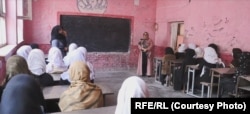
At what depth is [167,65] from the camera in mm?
6180

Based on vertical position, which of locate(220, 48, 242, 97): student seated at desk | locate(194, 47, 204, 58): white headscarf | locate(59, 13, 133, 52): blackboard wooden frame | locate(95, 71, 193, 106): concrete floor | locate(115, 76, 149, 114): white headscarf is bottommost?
locate(95, 71, 193, 106): concrete floor

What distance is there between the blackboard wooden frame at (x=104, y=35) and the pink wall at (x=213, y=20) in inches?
53.1

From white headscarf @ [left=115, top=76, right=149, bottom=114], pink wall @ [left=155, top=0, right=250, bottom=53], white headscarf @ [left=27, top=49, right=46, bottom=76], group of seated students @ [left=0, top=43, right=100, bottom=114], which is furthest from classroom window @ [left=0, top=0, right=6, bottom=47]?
pink wall @ [left=155, top=0, right=250, bottom=53]

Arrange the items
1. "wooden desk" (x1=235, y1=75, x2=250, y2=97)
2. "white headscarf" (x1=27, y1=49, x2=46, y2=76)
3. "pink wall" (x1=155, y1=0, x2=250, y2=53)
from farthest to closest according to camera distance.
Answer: "pink wall" (x1=155, y1=0, x2=250, y2=53) → "wooden desk" (x1=235, y1=75, x2=250, y2=97) → "white headscarf" (x1=27, y1=49, x2=46, y2=76)

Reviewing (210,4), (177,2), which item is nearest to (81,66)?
(210,4)

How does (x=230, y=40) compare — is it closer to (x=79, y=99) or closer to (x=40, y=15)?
(x=79, y=99)

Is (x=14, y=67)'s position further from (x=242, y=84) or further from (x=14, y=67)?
(x=242, y=84)

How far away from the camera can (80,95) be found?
241cm

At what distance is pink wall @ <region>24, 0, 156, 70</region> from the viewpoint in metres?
7.38

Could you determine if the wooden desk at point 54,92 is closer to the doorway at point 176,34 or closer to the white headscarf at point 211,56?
the white headscarf at point 211,56

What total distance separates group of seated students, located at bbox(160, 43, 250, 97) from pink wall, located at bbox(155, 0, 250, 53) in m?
0.26

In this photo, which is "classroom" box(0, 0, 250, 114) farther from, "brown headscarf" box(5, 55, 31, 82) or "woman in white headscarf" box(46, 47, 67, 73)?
"brown headscarf" box(5, 55, 31, 82)

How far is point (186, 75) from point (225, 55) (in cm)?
103

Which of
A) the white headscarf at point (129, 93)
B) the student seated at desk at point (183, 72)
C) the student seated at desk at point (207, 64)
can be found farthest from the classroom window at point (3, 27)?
the student seated at desk at point (207, 64)
